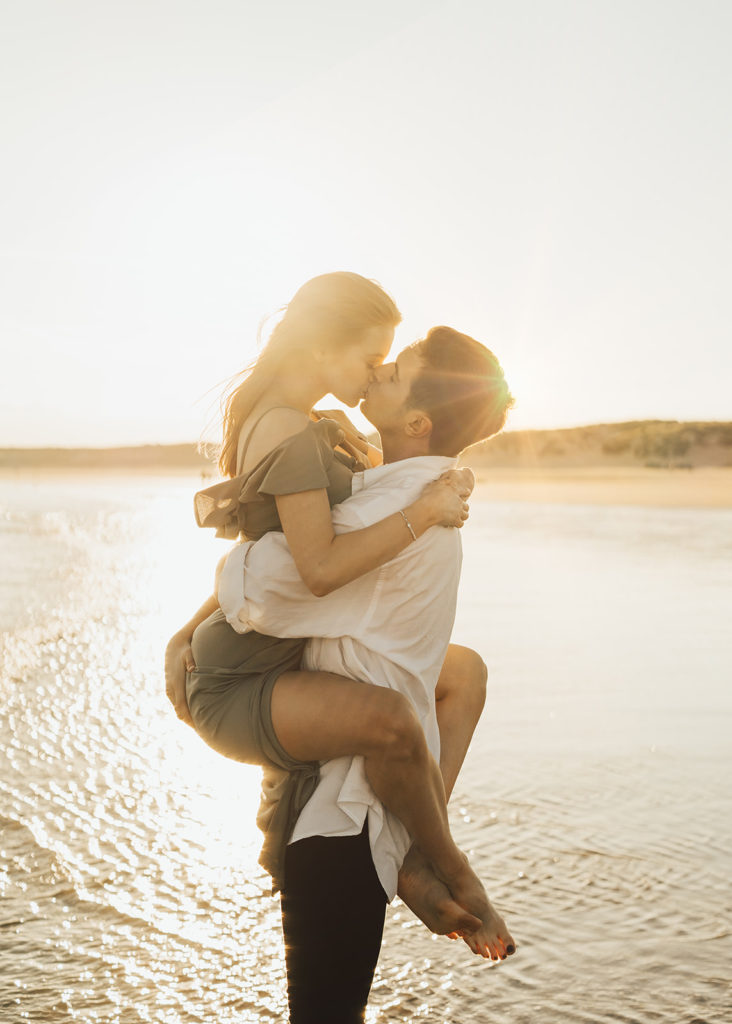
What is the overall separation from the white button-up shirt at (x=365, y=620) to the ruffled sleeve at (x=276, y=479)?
90mm

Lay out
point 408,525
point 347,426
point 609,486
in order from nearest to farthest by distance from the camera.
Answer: point 408,525 → point 347,426 → point 609,486

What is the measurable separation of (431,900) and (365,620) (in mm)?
637

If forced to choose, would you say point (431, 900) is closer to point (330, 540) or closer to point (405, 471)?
point (330, 540)

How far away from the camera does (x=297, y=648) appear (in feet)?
8.32

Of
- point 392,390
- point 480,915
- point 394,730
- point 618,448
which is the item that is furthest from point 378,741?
point 618,448

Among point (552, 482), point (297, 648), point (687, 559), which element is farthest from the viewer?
point (552, 482)

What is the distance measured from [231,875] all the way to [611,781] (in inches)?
84.8

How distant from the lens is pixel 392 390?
266cm

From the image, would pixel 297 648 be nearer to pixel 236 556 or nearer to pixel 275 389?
pixel 236 556

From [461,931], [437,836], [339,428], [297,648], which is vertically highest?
[339,428]

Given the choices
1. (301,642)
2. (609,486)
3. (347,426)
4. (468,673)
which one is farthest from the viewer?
(609,486)

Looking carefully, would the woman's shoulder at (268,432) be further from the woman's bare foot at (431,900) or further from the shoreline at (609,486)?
the shoreline at (609,486)

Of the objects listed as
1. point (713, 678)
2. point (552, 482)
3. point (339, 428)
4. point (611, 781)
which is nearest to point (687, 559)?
point (713, 678)

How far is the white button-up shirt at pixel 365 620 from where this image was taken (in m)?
2.40
